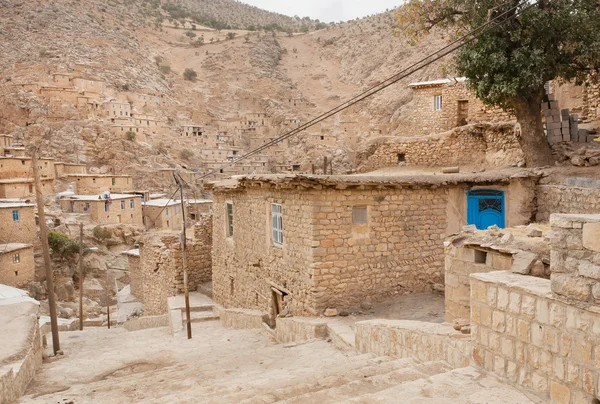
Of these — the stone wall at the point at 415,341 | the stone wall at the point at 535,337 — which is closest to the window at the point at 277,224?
the stone wall at the point at 415,341

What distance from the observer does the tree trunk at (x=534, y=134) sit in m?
13.4

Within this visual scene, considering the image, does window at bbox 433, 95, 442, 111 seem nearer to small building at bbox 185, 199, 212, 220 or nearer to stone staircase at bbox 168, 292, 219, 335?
stone staircase at bbox 168, 292, 219, 335

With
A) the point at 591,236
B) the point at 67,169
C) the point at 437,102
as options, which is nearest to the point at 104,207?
the point at 67,169

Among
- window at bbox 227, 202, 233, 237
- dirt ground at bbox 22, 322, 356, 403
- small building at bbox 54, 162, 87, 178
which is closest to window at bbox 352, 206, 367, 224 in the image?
dirt ground at bbox 22, 322, 356, 403

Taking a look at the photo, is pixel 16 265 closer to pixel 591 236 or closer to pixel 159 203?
pixel 159 203

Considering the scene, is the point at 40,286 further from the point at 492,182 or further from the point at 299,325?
the point at 492,182

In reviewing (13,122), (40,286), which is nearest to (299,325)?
(40,286)

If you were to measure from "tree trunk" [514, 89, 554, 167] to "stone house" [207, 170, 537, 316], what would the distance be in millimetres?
1645

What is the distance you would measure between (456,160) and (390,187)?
23.8 ft

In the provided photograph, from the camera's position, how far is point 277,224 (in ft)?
37.9

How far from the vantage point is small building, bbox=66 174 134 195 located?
151 feet

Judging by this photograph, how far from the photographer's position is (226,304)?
15.5 metres

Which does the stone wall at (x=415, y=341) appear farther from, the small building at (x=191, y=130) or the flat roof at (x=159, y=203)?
the small building at (x=191, y=130)

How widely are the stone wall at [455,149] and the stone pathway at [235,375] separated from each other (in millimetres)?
9480
